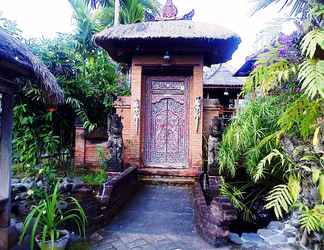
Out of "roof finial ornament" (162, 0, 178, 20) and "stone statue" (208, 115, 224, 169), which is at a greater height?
"roof finial ornament" (162, 0, 178, 20)

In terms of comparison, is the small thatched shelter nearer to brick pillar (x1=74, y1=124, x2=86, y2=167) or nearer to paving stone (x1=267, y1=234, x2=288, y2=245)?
paving stone (x1=267, y1=234, x2=288, y2=245)

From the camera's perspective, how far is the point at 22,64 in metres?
3.58

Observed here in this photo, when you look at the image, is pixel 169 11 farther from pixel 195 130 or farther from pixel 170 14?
pixel 195 130

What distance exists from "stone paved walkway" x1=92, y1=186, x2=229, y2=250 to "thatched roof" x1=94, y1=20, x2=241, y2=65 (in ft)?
11.3

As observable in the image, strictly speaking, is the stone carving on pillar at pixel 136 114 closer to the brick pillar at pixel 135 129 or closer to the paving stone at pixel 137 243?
the brick pillar at pixel 135 129

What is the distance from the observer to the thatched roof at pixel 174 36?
6789 millimetres

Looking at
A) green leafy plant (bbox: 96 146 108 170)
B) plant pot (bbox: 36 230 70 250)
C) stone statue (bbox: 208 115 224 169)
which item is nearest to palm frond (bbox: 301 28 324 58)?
plant pot (bbox: 36 230 70 250)

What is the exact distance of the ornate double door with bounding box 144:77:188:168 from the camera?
762cm

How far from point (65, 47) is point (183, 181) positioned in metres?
5.54

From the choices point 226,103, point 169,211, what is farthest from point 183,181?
point 226,103

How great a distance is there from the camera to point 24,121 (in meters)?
7.79

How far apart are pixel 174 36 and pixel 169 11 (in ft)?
5.45

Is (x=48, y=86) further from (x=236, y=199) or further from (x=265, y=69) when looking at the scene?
(x=236, y=199)

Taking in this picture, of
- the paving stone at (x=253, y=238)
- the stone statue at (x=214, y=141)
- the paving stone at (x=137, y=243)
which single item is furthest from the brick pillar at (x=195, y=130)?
the paving stone at (x=137, y=243)
